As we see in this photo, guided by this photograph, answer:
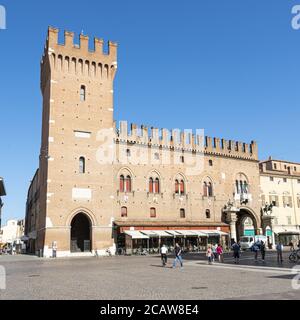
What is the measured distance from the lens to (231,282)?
13125 mm

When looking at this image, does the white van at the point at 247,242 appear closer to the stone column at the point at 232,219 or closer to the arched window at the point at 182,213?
the stone column at the point at 232,219

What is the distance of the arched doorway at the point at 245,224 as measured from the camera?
48.0 metres

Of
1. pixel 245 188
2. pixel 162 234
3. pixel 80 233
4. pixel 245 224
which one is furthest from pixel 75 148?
pixel 245 224

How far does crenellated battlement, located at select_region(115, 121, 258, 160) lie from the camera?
1560 inches

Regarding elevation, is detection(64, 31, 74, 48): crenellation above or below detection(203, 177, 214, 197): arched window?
above

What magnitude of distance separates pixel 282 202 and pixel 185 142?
1895cm

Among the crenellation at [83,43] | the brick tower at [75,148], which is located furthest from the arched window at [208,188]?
the crenellation at [83,43]

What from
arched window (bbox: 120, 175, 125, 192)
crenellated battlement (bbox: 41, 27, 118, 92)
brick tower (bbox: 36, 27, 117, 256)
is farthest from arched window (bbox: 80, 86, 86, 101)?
arched window (bbox: 120, 175, 125, 192)

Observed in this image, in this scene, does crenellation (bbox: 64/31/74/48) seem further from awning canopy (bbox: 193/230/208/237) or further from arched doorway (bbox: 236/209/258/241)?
arched doorway (bbox: 236/209/258/241)

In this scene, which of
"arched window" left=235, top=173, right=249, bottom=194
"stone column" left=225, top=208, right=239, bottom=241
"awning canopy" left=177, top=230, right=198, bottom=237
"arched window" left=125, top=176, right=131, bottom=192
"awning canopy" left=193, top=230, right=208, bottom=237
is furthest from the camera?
"arched window" left=235, top=173, right=249, bottom=194

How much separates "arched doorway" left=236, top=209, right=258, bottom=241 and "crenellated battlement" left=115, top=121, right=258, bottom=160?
7.25m

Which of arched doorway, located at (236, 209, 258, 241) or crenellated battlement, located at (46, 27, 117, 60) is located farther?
arched doorway, located at (236, 209, 258, 241)

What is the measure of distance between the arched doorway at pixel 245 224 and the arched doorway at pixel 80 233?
20.5 metres
